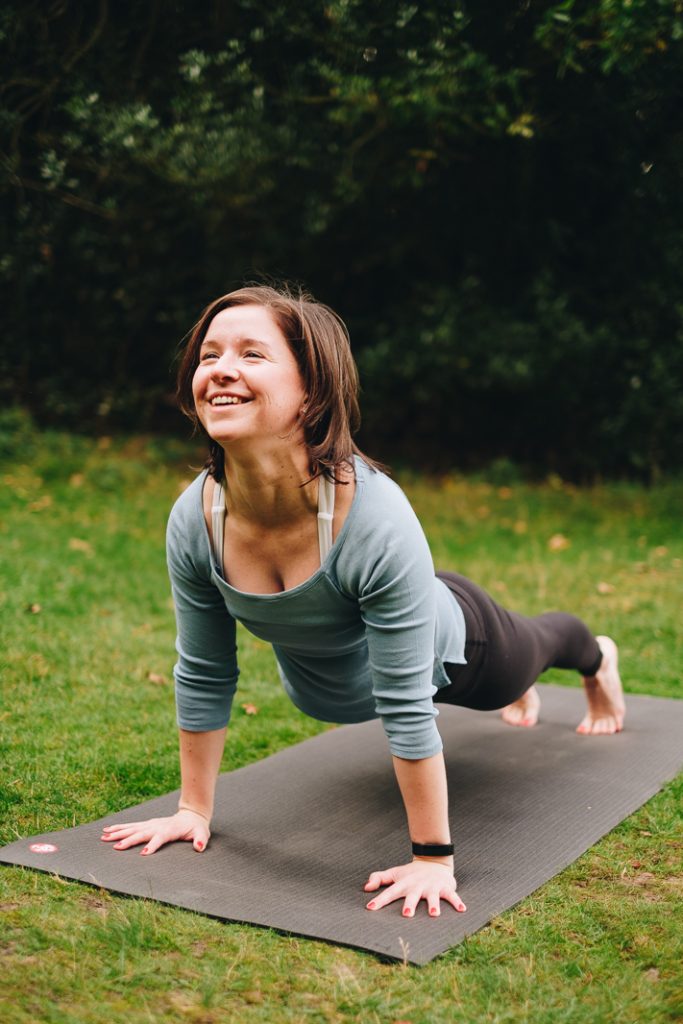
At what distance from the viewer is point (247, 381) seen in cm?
214

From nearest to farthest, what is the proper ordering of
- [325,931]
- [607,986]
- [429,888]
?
1. [607,986]
2. [325,931]
3. [429,888]

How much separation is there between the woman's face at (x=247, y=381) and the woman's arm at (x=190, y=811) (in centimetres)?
79

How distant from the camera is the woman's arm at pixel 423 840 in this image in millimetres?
2234

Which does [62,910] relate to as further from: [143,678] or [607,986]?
[143,678]

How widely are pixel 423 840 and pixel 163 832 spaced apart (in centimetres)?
65

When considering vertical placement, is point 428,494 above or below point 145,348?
below

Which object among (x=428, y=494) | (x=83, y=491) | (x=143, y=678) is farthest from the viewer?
(x=428, y=494)

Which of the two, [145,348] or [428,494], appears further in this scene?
[145,348]

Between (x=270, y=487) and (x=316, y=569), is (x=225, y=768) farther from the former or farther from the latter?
(x=270, y=487)

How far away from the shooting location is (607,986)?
6.29 feet

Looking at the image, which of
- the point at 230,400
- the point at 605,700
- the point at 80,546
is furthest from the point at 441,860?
the point at 80,546

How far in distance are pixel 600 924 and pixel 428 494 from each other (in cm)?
632

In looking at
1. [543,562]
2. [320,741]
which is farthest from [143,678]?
[543,562]

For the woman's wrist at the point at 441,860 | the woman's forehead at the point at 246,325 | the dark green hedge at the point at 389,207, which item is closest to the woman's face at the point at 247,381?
the woman's forehead at the point at 246,325
